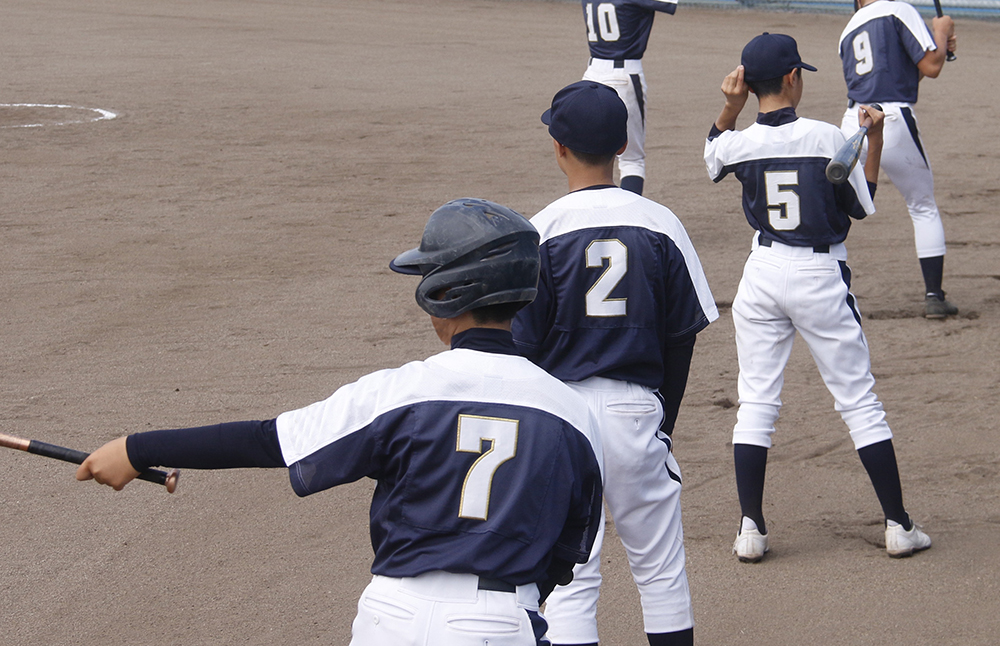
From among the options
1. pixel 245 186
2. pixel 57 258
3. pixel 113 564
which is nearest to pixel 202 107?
pixel 245 186

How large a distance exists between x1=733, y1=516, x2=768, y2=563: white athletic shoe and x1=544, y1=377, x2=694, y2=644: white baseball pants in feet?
3.36

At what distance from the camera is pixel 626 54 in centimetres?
879

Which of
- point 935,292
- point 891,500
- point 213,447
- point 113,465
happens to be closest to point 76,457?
point 113,465

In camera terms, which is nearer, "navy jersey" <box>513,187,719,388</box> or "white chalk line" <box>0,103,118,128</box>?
"navy jersey" <box>513,187,719,388</box>

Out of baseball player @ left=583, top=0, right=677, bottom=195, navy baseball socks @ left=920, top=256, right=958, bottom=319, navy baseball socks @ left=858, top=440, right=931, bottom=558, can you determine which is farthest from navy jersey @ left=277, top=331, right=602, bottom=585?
baseball player @ left=583, top=0, right=677, bottom=195

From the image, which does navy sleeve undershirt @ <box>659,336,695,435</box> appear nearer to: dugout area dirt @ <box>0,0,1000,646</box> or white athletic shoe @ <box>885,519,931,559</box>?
dugout area dirt @ <box>0,0,1000,646</box>

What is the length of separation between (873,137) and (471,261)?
259 centimetres

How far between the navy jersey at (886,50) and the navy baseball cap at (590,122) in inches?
156

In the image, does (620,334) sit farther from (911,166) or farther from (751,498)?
(911,166)

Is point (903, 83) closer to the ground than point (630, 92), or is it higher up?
higher up

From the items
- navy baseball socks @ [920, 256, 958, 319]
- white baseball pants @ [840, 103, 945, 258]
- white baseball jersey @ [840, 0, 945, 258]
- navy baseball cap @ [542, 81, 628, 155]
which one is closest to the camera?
navy baseball cap @ [542, 81, 628, 155]

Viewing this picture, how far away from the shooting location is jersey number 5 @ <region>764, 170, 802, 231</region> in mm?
4016

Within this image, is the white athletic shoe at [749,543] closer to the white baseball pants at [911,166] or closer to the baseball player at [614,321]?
the baseball player at [614,321]

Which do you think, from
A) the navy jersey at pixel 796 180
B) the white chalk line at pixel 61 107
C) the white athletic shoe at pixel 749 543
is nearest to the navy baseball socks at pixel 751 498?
the white athletic shoe at pixel 749 543
